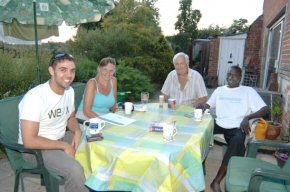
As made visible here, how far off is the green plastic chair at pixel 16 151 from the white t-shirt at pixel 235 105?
217 centimetres

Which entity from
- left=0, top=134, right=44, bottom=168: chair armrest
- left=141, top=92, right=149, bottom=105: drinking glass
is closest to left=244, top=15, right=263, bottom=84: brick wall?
left=141, top=92, right=149, bottom=105: drinking glass

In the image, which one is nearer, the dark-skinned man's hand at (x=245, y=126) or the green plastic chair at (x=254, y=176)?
the green plastic chair at (x=254, y=176)

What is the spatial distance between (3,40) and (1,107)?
8695mm

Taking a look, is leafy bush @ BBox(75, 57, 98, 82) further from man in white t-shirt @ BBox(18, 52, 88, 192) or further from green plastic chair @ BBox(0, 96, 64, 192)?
man in white t-shirt @ BBox(18, 52, 88, 192)

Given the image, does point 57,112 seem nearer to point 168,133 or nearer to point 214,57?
point 168,133

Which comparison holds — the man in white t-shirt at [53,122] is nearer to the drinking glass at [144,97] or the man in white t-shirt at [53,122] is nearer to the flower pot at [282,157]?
the drinking glass at [144,97]

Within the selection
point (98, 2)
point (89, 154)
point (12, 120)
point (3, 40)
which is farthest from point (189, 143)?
point (3, 40)

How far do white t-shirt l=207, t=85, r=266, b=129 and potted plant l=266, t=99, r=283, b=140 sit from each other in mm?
967

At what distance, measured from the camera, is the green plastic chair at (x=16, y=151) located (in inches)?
84.5

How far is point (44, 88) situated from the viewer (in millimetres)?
2262

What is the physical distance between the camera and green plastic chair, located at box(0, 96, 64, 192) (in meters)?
2.15

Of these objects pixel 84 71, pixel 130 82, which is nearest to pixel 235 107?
pixel 84 71

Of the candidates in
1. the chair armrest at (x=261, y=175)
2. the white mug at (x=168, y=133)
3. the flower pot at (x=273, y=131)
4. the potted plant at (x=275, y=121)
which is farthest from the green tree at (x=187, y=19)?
the chair armrest at (x=261, y=175)

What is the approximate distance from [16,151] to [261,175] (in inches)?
78.2
